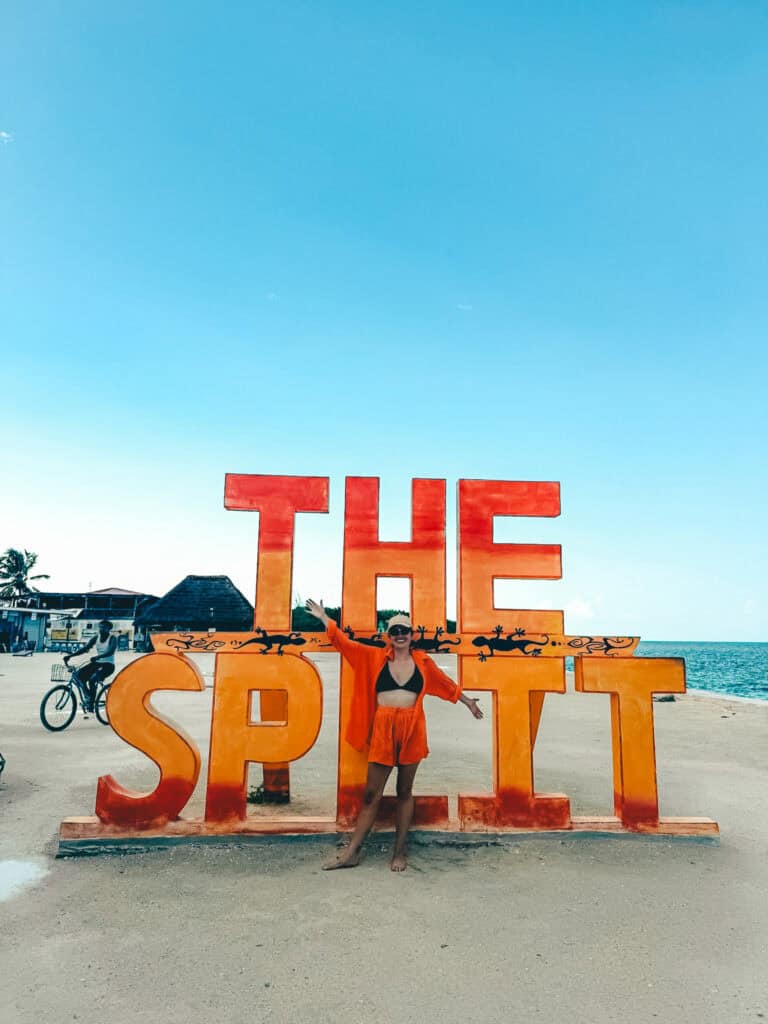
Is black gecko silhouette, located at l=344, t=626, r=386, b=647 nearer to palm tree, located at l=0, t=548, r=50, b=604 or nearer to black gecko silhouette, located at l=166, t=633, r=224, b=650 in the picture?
black gecko silhouette, located at l=166, t=633, r=224, b=650

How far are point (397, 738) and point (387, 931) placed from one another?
62.0 inches

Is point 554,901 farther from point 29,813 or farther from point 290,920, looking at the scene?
point 29,813

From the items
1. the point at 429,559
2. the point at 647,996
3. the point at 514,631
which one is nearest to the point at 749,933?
the point at 647,996

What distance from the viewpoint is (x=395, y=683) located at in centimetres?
565

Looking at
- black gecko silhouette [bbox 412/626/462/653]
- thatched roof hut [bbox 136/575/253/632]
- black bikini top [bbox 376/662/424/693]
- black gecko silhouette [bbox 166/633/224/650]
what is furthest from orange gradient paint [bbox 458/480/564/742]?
thatched roof hut [bbox 136/575/253/632]

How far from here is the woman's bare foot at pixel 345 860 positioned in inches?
201

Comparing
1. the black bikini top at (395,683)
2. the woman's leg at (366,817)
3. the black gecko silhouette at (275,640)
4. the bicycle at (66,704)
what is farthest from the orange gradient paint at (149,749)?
the bicycle at (66,704)

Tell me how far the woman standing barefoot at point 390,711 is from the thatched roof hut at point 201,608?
32.2m

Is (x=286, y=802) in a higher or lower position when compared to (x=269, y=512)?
lower

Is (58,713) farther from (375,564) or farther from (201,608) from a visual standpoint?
(201,608)

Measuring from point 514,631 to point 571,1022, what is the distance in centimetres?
332

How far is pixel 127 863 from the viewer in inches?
206

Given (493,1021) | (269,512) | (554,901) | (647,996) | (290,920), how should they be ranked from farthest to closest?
(269,512) < (554,901) < (290,920) < (647,996) < (493,1021)

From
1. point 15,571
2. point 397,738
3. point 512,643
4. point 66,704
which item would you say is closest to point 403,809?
point 397,738
